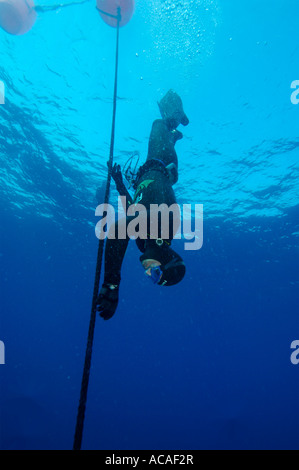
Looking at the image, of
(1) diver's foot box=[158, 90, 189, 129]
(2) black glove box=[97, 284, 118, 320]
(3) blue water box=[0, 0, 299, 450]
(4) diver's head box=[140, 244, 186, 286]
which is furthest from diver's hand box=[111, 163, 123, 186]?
(3) blue water box=[0, 0, 299, 450]

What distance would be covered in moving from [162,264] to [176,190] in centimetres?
1459

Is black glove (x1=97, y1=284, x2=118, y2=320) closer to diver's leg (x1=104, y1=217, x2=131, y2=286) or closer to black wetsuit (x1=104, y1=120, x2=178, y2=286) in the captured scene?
black wetsuit (x1=104, y1=120, x2=178, y2=286)

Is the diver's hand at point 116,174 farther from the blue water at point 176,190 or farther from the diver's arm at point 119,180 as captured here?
the blue water at point 176,190

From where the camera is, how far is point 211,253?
85.0 ft

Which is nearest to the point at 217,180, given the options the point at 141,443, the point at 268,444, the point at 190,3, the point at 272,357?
the point at 190,3

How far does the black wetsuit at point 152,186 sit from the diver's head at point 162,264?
0.77 feet

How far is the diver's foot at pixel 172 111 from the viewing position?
19.7ft

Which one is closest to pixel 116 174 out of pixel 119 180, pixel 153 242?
pixel 119 180

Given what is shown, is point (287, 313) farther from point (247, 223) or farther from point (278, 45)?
point (278, 45)

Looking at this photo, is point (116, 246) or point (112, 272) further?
point (116, 246)

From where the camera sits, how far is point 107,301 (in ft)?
9.69

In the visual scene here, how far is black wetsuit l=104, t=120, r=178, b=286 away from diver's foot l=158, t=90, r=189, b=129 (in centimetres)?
25

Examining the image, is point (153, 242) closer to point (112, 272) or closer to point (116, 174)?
point (112, 272)

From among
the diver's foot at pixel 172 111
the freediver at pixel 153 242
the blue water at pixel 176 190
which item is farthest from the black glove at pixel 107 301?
the blue water at pixel 176 190
